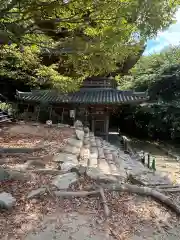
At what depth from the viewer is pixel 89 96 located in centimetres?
1698

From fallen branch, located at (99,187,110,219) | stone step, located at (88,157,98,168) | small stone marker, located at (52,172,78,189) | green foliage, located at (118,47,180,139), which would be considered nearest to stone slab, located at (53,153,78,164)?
stone step, located at (88,157,98,168)

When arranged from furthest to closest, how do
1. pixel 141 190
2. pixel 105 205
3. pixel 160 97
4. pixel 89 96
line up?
pixel 160 97, pixel 89 96, pixel 141 190, pixel 105 205

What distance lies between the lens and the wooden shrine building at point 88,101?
54.3 feet

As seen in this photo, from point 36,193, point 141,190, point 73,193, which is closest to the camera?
point 36,193

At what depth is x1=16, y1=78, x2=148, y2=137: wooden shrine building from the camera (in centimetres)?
1655

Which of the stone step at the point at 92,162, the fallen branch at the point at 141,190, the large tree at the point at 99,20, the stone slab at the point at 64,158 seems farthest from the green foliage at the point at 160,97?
the fallen branch at the point at 141,190

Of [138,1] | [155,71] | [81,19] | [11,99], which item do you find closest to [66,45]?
[81,19]

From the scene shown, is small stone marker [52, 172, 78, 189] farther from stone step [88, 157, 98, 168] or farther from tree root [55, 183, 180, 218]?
stone step [88, 157, 98, 168]

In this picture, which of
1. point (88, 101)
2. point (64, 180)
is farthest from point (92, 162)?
point (88, 101)

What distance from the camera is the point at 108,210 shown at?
157 inches

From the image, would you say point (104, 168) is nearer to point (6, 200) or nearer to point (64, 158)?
point (64, 158)

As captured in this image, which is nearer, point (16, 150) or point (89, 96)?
point (16, 150)

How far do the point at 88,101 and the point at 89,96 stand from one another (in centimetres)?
78

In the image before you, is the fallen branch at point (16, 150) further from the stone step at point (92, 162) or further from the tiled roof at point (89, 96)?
the tiled roof at point (89, 96)
